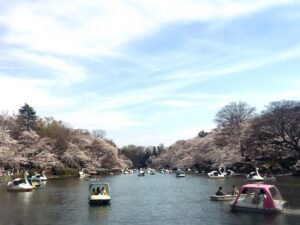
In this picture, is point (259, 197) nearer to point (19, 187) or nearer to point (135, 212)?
point (135, 212)

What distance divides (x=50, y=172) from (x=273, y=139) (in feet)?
158

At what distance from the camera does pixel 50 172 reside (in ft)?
338

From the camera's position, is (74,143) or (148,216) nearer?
(148,216)

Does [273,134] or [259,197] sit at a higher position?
[273,134]

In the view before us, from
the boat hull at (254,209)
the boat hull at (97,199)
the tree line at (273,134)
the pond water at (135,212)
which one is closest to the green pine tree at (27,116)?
the tree line at (273,134)

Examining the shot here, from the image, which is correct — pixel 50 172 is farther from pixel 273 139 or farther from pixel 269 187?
pixel 269 187

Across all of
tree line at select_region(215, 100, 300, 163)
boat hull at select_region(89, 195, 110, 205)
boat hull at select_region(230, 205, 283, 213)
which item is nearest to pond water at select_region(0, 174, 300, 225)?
boat hull at select_region(230, 205, 283, 213)

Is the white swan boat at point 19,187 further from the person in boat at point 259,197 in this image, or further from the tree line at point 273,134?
the tree line at point 273,134

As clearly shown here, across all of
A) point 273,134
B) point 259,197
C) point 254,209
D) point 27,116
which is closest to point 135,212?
point 254,209

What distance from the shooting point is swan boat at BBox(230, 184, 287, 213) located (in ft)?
115

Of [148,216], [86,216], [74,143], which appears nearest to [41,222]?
[86,216]

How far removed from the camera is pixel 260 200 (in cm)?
3606

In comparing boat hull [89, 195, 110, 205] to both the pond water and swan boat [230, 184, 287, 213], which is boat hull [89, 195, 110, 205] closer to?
the pond water

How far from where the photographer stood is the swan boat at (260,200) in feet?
115
